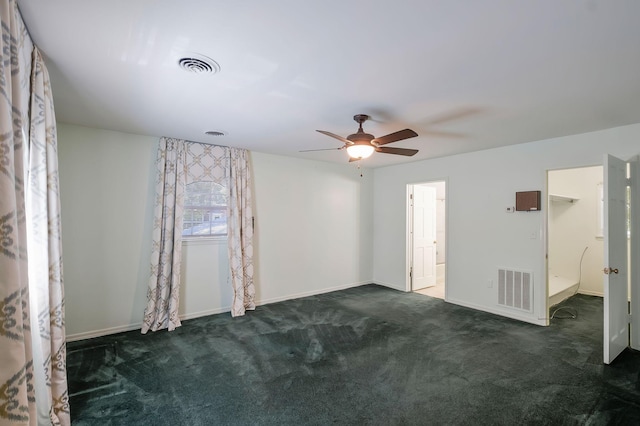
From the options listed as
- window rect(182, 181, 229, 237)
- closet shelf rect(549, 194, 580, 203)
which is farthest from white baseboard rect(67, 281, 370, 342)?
closet shelf rect(549, 194, 580, 203)

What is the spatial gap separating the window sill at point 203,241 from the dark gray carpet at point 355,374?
3.51 ft

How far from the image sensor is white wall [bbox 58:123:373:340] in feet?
11.8

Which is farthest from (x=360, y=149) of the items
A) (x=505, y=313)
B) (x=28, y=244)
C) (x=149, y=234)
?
(x=505, y=313)

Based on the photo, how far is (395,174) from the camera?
19.7ft

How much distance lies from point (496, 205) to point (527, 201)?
1.43 feet

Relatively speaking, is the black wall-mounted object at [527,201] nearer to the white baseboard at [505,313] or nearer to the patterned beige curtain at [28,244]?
the white baseboard at [505,313]

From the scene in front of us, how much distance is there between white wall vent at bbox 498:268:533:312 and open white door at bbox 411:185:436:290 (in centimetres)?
165

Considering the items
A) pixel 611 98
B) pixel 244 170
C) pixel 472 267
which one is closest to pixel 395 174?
pixel 472 267

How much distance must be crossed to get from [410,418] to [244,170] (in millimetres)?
3722

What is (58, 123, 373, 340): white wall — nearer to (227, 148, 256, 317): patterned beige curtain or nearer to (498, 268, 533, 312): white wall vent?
(227, 148, 256, 317): patterned beige curtain

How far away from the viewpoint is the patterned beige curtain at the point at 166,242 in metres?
3.87

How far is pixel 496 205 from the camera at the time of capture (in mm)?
4516

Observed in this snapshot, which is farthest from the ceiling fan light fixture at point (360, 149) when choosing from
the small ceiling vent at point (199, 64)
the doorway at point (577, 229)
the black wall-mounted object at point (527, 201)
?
the doorway at point (577, 229)

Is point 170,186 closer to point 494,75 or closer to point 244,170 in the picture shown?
point 244,170
